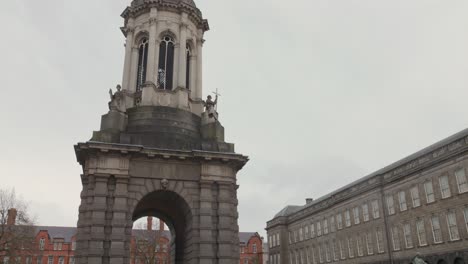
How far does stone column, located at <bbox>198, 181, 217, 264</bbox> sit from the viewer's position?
792 inches

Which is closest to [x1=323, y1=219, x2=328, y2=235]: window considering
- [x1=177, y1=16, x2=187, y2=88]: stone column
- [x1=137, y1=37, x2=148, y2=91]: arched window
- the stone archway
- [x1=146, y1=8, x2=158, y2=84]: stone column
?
the stone archway

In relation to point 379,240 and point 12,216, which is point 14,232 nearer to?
point 12,216

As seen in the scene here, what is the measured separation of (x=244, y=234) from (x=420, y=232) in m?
71.5

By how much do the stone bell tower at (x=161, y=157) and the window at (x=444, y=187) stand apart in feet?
103

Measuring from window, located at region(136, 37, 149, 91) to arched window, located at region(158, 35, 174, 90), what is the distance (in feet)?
2.91

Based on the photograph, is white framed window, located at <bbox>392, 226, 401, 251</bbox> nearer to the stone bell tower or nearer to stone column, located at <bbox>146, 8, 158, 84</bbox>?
the stone bell tower

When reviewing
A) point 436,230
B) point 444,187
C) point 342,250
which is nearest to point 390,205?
point 436,230

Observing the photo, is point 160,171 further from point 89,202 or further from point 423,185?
point 423,185

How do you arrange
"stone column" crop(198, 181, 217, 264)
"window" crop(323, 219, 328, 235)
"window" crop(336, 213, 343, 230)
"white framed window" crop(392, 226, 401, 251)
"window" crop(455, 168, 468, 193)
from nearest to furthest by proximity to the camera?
1. "stone column" crop(198, 181, 217, 264)
2. "window" crop(455, 168, 468, 193)
3. "white framed window" crop(392, 226, 401, 251)
4. "window" crop(336, 213, 343, 230)
5. "window" crop(323, 219, 328, 235)

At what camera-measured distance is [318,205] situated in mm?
73938

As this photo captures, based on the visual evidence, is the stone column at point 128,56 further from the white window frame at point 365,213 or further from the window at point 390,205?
the white window frame at point 365,213

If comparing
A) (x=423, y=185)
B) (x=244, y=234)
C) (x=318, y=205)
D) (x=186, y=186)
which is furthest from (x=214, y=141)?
(x=244, y=234)

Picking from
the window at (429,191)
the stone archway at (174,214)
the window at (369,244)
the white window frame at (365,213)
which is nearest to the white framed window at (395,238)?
the window at (369,244)

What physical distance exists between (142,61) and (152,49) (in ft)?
4.49
